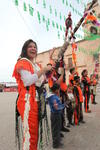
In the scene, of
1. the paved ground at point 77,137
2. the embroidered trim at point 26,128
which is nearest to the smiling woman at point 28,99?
the embroidered trim at point 26,128

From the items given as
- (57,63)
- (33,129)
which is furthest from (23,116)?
(57,63)

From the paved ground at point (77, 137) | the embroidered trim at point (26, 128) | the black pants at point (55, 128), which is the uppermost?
the embroidered trim at point (26, 128)

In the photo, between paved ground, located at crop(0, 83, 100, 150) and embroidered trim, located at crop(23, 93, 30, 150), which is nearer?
embroidered trim, located at crop(23, 93, 30, 150)

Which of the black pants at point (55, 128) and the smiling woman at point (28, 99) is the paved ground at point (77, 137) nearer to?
the black pants at point (55, 128)

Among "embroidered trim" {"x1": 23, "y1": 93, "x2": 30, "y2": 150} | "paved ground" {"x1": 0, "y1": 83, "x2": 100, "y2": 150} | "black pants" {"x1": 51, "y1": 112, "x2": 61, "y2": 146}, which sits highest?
"embroidered trim" {"x1": 23, "y1": 93, "x2": 30, "y2": 150}

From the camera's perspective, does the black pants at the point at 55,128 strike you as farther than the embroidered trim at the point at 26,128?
Yes

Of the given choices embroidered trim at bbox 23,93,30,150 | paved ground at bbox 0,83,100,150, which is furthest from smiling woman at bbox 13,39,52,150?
paved ground at bbox 0,83,100,150

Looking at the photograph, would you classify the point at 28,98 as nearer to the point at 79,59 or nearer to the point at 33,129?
the point at 33,129

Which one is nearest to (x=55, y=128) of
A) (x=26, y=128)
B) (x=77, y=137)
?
(x=77, y=137)

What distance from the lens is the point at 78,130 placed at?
145 inches

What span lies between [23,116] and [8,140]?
204 centimetres

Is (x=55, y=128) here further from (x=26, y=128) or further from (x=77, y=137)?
(x=26, y=128)

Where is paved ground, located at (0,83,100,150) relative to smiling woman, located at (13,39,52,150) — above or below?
below

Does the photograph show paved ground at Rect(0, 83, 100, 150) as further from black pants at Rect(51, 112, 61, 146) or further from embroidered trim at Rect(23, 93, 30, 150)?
embroidered trim at Rect(23, 93, 30, 150)
